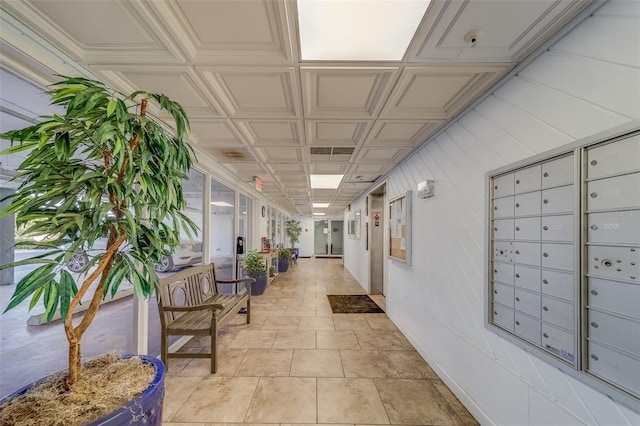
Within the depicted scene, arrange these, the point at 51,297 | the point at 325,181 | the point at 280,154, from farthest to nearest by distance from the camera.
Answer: the point at 325,181, the point at 280,154, the point at 51,297

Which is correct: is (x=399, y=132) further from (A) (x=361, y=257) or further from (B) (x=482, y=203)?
(A) (x=361, y=257)

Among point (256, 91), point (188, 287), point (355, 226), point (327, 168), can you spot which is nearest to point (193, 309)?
point (188, 287)

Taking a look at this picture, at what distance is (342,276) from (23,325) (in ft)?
20.5

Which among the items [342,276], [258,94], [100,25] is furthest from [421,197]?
[342,276]

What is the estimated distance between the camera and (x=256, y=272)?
5.09 metres

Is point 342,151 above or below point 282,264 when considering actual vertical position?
above

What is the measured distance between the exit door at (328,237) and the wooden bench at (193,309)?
9.75 metres

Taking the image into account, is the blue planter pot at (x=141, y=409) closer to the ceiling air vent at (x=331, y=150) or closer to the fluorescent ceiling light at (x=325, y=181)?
the ceiling air vent at (x=331, y=150)

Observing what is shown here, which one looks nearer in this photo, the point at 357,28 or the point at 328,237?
the point at 357,28

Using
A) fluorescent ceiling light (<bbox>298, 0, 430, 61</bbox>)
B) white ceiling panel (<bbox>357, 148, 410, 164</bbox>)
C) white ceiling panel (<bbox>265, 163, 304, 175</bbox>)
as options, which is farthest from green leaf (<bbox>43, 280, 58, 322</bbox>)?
white ceiling panel (<bbox>265, 163, 304, 175</bbox>)

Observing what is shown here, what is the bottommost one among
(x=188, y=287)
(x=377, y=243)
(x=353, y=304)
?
(x=353, y=304)

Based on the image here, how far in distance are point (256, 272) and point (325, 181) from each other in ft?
7.87

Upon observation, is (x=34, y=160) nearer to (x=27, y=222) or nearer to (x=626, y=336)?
(x=27, y=222)

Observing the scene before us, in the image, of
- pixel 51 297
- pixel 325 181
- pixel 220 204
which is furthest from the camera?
pixel 325 181
